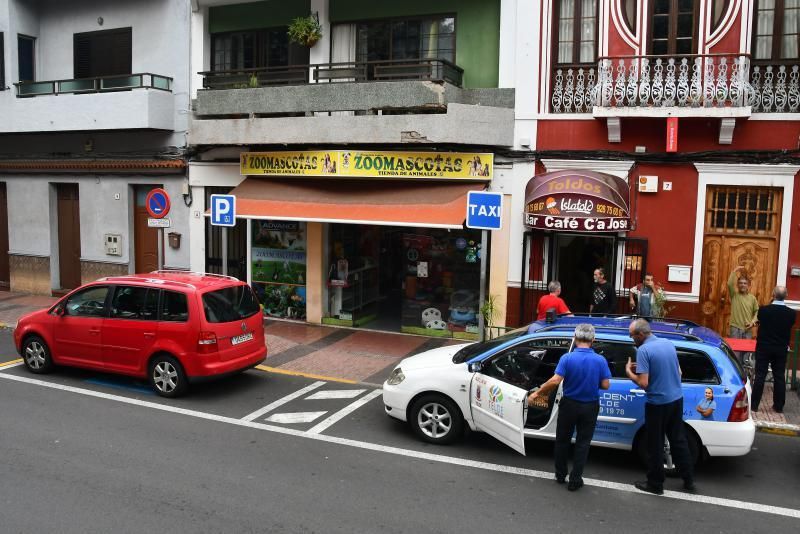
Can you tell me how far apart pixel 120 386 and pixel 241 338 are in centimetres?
207

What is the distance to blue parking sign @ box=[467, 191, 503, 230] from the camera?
10422 mm

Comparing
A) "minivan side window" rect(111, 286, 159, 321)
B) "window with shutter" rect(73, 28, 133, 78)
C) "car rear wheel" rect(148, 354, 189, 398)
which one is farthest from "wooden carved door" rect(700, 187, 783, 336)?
"window with shutter" rect(73, 28, 133, 78)

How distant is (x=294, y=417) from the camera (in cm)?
916

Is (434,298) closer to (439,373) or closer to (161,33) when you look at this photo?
(439,373)

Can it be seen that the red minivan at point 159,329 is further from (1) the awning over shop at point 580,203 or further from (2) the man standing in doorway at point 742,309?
(2) the man standing in doorway at point 742,309

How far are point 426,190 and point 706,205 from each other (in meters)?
5.06

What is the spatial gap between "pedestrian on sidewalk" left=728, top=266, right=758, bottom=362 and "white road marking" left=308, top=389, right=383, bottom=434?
5.76 m

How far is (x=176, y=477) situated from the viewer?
705 cm

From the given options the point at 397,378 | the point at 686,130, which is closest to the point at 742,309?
the point at 686,130

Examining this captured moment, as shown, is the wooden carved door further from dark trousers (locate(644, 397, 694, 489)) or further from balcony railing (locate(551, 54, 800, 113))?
dark trousers (locate(644, 397, 694, 489))

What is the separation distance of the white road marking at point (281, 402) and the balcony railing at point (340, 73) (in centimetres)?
610

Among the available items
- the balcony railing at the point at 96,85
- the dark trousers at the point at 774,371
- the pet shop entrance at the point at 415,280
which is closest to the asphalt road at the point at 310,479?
the dark trousers at the point at 774,371

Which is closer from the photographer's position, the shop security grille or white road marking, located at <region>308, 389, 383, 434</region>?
white road marking, located at <region>308, 389, 383, 434</region>

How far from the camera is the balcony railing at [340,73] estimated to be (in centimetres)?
1351
